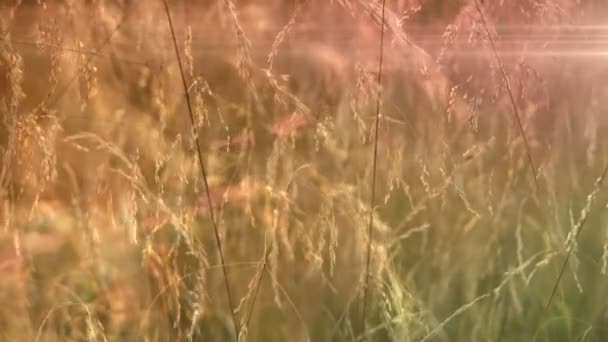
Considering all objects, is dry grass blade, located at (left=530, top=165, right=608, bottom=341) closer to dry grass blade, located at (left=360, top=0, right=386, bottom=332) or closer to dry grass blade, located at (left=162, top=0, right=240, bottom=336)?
dry grass blade, located at (left=360, top=0, right=386, bottom=332)

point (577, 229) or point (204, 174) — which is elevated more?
point (204, 174)

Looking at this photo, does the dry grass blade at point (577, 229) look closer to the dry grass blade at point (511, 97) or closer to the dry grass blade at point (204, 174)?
the dry grass blade at point (511, 97)

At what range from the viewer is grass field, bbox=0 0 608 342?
1075 mm

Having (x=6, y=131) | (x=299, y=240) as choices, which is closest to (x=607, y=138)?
(x=299, y=240)

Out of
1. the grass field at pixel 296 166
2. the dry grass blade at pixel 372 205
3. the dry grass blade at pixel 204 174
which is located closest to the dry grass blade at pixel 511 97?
the grass field at pixel 296 166

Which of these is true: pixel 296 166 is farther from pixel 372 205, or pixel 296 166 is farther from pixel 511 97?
pixel 511 97

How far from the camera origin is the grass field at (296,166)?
42.3 inches

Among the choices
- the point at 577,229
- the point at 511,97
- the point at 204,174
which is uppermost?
the point at 511,97

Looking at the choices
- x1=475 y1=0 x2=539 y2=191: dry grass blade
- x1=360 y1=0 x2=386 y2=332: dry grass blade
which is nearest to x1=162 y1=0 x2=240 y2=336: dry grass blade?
x1=360 y1=0 x2=386 y2=332: dry grass blade

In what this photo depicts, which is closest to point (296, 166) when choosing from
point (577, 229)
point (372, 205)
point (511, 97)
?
point (372, 205)

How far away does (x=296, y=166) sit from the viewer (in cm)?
112

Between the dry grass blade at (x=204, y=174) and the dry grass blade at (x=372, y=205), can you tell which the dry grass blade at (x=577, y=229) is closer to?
the dry grass blade at (x=372, y=205)

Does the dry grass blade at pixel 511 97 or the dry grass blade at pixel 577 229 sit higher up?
the dry grass blade at pixel 511 97

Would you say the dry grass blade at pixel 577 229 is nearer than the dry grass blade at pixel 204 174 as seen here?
No
